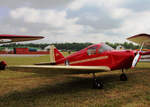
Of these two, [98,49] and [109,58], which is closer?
[109,58]

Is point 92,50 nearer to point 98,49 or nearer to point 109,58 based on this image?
point 98,49

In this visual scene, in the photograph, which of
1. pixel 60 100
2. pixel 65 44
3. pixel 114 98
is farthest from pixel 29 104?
pixel 65 44

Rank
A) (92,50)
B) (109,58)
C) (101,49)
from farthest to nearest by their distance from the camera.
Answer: (92,50) < (101,49) < (109,58)

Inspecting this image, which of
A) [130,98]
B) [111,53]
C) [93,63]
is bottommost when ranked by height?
[130,98]

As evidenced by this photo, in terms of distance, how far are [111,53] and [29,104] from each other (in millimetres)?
3858

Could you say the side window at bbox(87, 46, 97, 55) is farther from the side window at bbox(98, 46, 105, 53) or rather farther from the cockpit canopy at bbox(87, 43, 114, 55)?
the side window at bbox(98, 46, 105, 53)

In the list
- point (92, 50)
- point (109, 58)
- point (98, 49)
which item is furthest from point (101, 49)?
point (109, 58)

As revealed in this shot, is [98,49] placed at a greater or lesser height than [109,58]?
greater

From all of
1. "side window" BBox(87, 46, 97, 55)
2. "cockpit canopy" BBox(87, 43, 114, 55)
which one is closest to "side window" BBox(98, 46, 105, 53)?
"cockpit canopy" BBox(87, 43, 114, 55)

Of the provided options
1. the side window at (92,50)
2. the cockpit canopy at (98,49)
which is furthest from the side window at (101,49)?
the side window at (92,50)

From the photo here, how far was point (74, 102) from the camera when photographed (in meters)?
4.12

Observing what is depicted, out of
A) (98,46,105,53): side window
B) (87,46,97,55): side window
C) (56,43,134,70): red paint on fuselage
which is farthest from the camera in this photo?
(87,46,97,55): side window

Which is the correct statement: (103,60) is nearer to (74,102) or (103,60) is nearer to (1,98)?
(74,102)

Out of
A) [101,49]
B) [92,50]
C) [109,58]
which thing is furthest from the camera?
[92,50]
